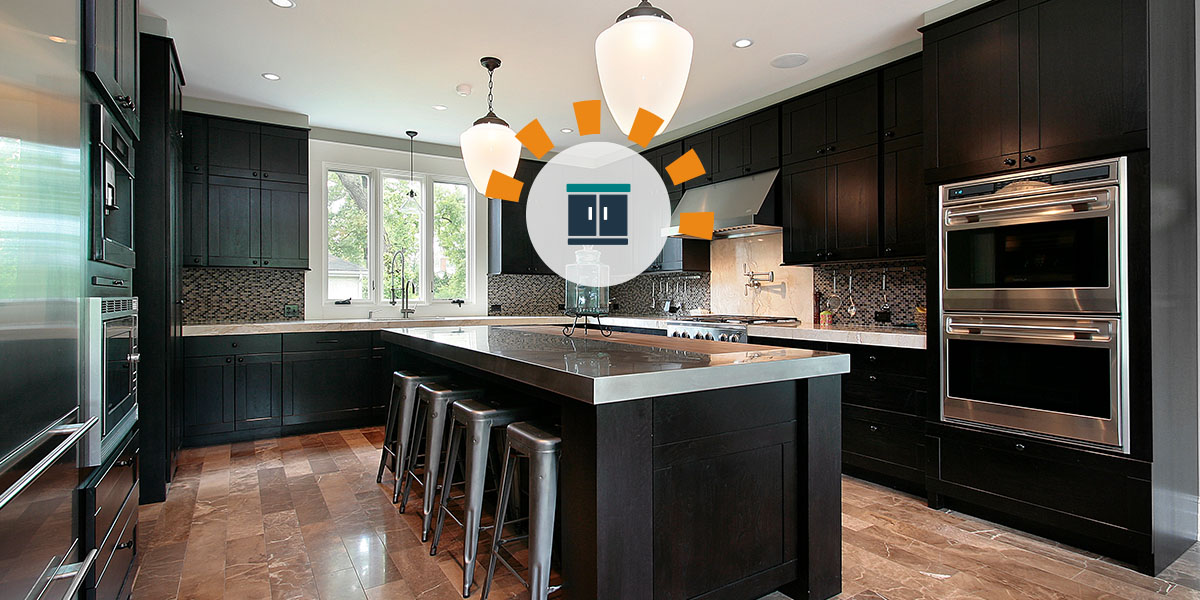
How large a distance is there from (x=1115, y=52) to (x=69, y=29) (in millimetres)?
3620

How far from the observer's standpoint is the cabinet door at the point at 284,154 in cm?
506

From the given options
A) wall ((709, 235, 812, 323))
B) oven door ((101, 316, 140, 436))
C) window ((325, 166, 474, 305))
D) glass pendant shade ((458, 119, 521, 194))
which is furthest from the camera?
window ((325, 166, 474, 305))

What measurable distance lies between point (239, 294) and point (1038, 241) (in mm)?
5745

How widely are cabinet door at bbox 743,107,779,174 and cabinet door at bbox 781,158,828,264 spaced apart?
0.63 feet

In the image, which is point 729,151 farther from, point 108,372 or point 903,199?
point 108,372

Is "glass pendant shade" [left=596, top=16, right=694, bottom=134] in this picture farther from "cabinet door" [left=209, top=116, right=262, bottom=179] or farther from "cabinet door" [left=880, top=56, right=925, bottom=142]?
"cabinet door" [left=209, top=116, right=262, bottom=179]

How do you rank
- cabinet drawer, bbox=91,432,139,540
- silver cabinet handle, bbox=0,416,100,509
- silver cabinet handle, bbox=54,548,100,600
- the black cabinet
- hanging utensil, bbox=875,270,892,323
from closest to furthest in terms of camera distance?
silver cabinet handle, bbox=0,416,100,509, silver cabinet handle, bbox=54,548,100,600, cabinet drawer, bbox=91,432,139,540, hanging utensil, bbox=875,270,892,323, the black cabinet

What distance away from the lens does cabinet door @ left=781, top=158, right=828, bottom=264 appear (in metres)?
4.21

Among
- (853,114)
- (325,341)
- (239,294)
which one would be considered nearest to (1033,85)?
(853,114)

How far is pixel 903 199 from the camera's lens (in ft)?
12.0

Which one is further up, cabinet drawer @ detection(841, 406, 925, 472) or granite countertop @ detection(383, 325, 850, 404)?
granite countertop @ detection(383, 325, 850, 404)

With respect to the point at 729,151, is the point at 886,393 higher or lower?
lower

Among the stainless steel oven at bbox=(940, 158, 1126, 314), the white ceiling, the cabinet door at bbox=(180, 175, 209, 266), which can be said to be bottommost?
the stainless steel oven at bbox=(940, 158, 1126, 314)

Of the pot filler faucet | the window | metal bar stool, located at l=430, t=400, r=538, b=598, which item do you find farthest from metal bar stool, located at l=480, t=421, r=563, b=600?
the pot filler faucet
